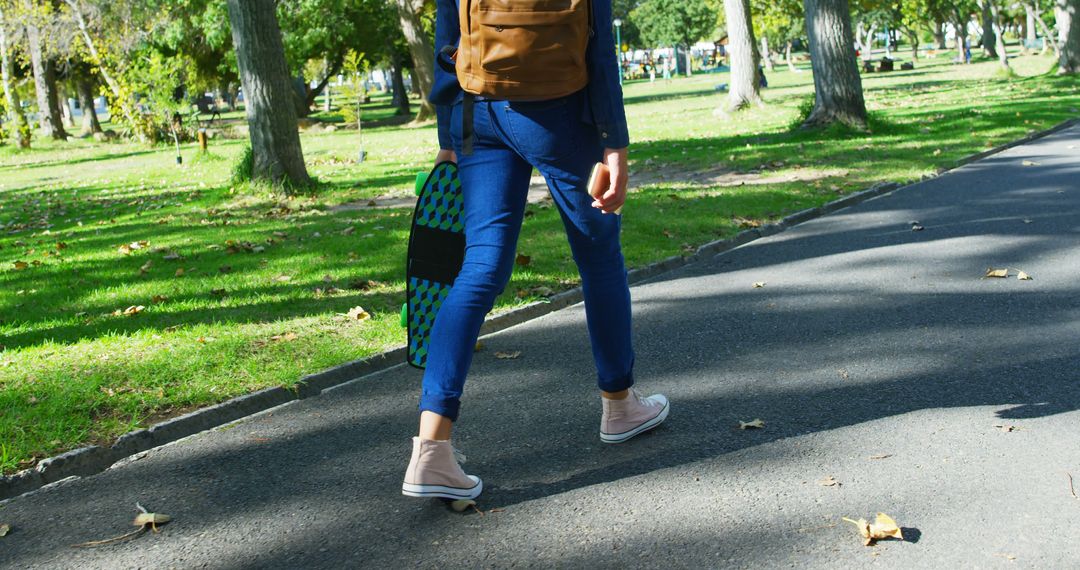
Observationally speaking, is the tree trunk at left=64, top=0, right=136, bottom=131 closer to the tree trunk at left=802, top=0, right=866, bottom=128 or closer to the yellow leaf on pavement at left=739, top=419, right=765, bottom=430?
the tree trunk at left=802, top=0, right=866, bottom=128

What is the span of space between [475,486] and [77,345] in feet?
→ 11.1

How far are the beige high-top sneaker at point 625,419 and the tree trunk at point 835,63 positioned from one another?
13784 millimetres

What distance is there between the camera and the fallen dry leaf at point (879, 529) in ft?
9.95

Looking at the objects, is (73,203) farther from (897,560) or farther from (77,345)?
(897,560)

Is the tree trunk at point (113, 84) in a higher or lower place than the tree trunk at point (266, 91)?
higher

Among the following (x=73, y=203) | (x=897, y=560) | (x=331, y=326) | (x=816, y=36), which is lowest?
(x=897, y=560)

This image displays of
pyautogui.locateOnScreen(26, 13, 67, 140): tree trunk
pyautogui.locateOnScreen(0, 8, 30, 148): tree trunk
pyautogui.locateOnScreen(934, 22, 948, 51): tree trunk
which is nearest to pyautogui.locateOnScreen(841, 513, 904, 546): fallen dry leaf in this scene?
pyautogui.locateOnScreen(0, 8, 30, 148): tree trunk

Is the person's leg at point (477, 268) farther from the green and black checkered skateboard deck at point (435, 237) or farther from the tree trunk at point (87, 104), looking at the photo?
the tree trunk at point (87, 104)

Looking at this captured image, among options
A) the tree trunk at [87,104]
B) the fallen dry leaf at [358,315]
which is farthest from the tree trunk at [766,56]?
the fallen dry leaf at [358,315]

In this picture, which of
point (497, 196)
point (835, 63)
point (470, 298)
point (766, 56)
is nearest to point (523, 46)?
point (497, 196)

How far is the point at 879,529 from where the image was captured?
10.0 ft

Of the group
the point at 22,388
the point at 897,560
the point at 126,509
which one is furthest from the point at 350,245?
the point at 897,560

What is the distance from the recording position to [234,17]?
479 inches

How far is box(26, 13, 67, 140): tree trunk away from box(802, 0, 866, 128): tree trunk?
2618 cm
